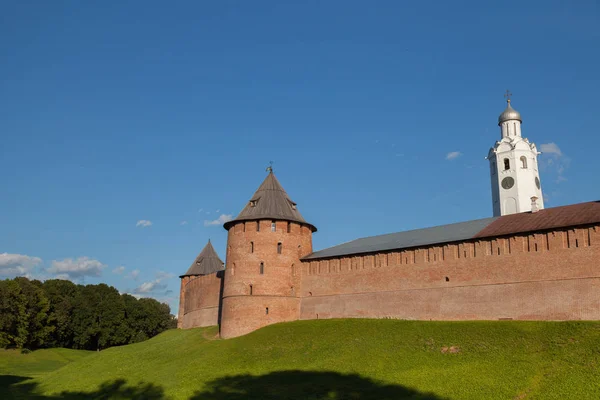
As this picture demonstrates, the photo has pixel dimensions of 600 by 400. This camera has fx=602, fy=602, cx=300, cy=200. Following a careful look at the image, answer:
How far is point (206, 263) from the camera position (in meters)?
53.8

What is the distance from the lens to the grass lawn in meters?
22.0

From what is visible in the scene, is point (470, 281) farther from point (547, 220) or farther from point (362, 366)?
point (362, 366)

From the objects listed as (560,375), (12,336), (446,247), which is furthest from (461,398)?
(12,336)

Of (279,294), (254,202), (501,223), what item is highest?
(254,202)

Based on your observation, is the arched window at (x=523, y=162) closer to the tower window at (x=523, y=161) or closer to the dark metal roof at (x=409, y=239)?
the tower window at (x=523, y=161)

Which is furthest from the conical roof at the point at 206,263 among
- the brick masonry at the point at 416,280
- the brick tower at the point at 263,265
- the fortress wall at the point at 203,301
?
the brick tower at the point at 263,265

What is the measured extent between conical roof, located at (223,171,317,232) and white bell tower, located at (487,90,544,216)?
15885mm

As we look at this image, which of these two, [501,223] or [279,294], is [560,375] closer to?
[501,223]

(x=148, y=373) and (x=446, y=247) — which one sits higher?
(x=446, y=247)

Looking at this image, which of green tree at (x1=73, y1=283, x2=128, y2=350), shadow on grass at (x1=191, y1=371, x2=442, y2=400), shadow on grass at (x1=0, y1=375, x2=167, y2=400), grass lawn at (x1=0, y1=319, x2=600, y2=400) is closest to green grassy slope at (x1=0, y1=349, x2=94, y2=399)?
green tree at (x1=73, y1=283, x2=128, y2=350)

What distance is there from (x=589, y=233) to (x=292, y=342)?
15405mm

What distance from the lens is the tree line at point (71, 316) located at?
55.9 meters

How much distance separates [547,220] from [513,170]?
17.8m

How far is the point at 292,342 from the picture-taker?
3177cm
